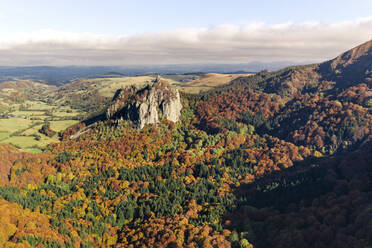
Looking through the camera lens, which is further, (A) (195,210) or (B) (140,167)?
(B) (140,167)

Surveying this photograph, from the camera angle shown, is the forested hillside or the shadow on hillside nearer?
the shadow on hillside

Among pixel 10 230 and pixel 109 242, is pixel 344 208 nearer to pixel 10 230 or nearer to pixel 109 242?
pixel 109 242

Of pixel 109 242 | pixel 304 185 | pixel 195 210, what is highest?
pixel 304 185

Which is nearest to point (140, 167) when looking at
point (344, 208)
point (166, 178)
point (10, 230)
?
point (166, 178)

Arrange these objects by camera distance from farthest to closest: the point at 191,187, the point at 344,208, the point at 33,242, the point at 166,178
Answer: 1. the point at 166,178
2. the point at 191,187
3. the point at 344,208
4. the point at 33,242

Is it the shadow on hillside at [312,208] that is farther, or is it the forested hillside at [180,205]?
the forested hillside at [180,205]

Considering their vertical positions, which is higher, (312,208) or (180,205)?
(312,208)

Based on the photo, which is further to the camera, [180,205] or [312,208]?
[180,205]

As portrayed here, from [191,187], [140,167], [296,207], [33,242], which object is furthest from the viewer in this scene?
[140,167]

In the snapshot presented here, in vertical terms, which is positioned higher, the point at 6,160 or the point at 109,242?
the point at 6,160

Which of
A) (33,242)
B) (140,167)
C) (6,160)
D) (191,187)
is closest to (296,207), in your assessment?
(191,187)

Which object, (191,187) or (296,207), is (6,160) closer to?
(191,187)
